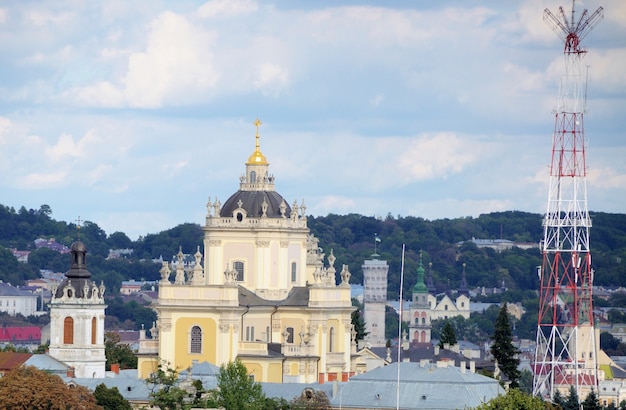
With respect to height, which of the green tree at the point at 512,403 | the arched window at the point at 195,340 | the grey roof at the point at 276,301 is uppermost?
the grey roof at the point at 276,301

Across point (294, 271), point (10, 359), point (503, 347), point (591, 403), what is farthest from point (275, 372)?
point (503, 347)

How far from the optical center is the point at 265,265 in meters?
119

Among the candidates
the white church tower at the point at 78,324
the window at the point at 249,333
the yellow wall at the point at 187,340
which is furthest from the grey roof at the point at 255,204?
the white church tower at the point at 78,324

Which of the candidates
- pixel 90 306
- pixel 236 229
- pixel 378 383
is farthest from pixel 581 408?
pixel 90 306

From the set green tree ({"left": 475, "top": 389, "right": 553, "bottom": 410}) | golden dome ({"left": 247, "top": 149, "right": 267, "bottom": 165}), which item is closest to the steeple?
golden dome ({"left": 247, "top": 149, "right": 267, "bottom": 165})

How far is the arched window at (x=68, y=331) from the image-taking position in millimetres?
126312

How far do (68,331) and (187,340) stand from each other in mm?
11984

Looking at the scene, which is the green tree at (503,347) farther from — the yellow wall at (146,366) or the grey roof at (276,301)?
the yellow wall at (146,366)

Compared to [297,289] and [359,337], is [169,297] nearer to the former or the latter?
[297,289]

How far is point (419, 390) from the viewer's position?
106 m

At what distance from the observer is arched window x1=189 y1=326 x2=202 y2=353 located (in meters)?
116

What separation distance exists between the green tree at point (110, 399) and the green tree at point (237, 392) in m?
4.22

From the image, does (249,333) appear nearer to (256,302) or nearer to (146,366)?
(256,302)

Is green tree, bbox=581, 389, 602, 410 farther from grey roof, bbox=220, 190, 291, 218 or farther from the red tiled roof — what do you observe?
the red tiled roof
